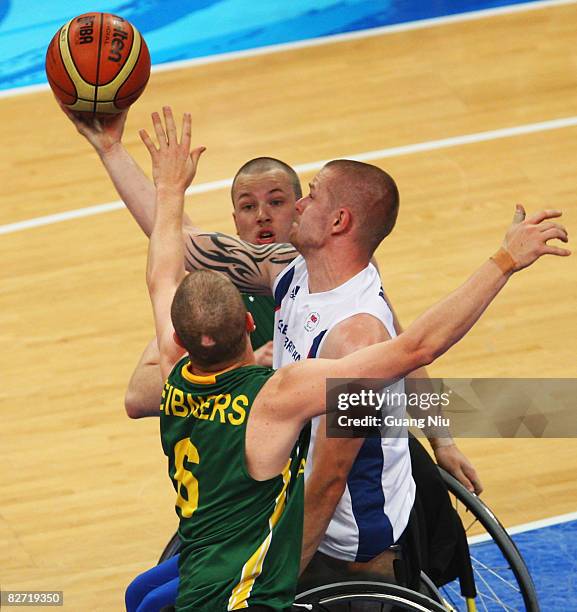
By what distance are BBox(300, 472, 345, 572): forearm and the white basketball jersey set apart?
17 centimetres

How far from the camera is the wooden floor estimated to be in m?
6.61

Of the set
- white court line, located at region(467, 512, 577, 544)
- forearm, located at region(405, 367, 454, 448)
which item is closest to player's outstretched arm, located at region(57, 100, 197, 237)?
forearm, located at region(405, 367, 454, 448)

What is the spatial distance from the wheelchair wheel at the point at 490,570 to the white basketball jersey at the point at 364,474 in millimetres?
422

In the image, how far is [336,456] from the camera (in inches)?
172

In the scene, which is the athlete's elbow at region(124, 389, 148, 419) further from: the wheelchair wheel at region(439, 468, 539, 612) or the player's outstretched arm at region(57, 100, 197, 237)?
the wheelchair wheel at region(439, 468, 539, 612)

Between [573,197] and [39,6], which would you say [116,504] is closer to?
[573,197]

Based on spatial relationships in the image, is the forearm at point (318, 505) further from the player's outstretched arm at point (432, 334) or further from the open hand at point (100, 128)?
the open hand at point (100, 128)

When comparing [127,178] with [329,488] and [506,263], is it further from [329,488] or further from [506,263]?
[506,263]

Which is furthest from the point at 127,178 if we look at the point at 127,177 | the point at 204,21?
the point at 204,21

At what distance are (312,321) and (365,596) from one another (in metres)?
0.95

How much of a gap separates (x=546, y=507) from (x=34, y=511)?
2465mm

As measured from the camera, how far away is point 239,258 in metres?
5.24

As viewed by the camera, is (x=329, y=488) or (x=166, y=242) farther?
(x=166, y=242)

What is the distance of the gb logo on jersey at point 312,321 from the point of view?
4.68 meters
